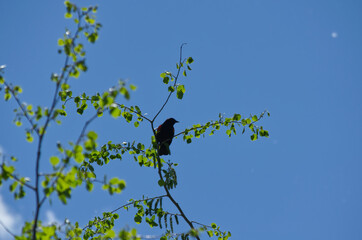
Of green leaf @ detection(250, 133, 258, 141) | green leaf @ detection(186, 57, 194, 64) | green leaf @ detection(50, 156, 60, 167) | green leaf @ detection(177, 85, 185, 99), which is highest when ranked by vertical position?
green leaf @ detection(186, 57, 194, 64)

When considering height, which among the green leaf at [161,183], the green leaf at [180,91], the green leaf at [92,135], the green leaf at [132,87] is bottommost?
the green leaf at [92,135]

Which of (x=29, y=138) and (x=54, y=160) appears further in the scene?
(x=29, y=138)

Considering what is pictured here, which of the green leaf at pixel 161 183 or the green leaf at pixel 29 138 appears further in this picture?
the green leaf at pixel 161 183

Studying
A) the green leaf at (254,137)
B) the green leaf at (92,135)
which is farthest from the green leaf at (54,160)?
the green leaf at (254,137)

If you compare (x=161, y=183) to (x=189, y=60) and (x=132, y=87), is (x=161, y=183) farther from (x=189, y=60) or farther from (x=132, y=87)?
(x=132, y=87)

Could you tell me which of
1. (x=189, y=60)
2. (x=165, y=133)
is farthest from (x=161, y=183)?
(x=165, y=133)

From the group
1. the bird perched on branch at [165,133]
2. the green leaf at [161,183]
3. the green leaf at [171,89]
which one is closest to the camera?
the green leaf at [161,183]

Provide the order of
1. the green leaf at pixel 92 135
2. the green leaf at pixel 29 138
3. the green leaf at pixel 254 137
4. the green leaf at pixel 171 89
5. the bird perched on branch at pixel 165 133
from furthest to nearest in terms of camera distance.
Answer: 1. the bird perched on branch at pixel 165 133
2. the green leaf at pixel 254 137
3. the green leaf at pixel 171 89
4. the green leaf at pixel 29 138
5. the green leaf at pixel 92 135

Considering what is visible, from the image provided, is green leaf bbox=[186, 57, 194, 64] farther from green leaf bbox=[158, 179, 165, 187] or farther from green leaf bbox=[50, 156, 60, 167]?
green leaf bbox=[50, 156, 60, 167]

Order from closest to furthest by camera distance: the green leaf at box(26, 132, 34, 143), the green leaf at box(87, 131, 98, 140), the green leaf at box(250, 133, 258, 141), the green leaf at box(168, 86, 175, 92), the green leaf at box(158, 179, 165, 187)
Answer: the green leaf at box(87, 131, 98, 140), the green leaf at box(26, 132, 34, 143), the green leaf at box(158, 179, 165, 187), the green leaf at box(168, 86, 175, 92), the green leaf at box(250, 133, 258, 141)

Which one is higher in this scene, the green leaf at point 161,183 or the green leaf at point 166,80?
the green leaf at point 166,80

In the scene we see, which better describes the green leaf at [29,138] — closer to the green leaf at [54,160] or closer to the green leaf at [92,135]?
the green leaf at [54,160]

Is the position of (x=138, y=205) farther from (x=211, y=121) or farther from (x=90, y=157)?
(x=211, y=121)

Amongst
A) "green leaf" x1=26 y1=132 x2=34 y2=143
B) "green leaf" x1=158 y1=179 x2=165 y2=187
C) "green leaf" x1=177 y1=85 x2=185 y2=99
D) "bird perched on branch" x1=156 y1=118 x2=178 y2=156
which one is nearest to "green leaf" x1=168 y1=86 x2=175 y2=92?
"green leaf" x1=177 y1=85 x2=185 y2=99
